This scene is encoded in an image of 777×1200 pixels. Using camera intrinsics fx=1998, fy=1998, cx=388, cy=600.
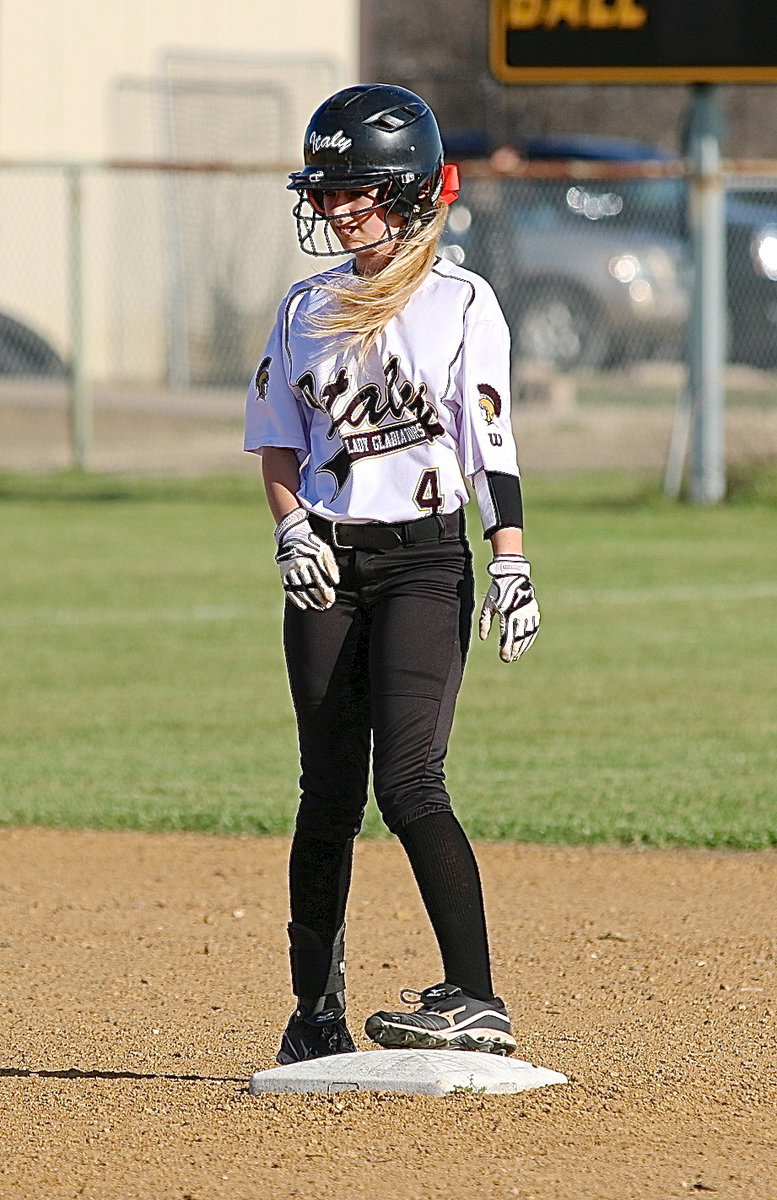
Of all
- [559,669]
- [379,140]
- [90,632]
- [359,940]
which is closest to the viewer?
[379,140]

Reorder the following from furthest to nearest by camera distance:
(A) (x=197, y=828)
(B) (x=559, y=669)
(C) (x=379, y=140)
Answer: (B) (x=559, y=669), (A) (x=197, y=828), (C) (x=379, y=140)

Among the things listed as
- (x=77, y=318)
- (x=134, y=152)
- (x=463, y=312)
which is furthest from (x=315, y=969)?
(x=134, y=152)

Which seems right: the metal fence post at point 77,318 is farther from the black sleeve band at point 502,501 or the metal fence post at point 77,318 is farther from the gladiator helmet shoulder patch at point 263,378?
the black sleeve band at point 502,501

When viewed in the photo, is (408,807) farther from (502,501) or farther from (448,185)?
(448,185)

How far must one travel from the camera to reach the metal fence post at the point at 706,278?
1591 centimetres

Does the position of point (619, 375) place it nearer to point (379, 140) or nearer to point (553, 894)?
point (553, 894)

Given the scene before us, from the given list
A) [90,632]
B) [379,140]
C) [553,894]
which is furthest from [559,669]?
[379,140]

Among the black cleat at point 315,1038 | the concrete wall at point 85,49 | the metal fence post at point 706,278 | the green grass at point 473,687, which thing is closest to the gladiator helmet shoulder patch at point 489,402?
the black cleat at point 315,1038

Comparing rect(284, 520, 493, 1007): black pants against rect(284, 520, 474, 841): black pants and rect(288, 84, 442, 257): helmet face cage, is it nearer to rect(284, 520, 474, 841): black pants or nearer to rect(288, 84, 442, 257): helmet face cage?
rect(284, 520, 474, 841): black pants

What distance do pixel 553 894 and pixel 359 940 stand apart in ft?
2.60

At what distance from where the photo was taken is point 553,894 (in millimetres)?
6129

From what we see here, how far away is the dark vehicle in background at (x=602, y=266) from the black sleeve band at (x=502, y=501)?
15.6m

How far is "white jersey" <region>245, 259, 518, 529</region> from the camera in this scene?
395cm

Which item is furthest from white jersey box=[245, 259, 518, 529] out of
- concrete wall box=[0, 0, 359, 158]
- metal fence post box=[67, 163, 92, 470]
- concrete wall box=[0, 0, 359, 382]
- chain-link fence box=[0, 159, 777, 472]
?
concrete wall box=[0, 0, 359, 158]
